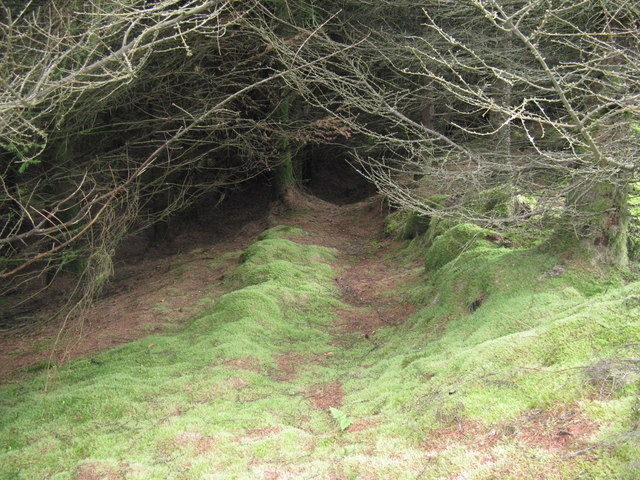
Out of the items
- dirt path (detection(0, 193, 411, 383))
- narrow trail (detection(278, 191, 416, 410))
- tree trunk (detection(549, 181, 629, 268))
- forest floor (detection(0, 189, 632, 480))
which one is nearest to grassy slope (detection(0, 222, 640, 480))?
forest floor (detection(0, 189, 632, 480))

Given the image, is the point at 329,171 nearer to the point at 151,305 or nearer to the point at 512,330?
the point at 151,305

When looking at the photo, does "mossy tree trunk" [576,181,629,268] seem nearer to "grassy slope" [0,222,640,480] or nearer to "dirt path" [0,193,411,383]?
"grassy slope" [0,222,640,480]

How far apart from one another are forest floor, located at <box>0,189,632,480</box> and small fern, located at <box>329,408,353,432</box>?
2 cm

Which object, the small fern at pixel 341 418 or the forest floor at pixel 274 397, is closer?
the forest floor at pixel 274 397

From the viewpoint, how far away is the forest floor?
375 cm

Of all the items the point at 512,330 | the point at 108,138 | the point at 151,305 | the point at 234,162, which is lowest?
the point at 151,305

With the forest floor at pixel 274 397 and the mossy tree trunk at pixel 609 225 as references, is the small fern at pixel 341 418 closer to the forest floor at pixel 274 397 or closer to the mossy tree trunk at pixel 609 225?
the forest floor at pixel 274 397

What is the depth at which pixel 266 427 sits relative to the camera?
16.3 ft

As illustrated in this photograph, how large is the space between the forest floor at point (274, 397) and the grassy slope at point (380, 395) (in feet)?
0.07

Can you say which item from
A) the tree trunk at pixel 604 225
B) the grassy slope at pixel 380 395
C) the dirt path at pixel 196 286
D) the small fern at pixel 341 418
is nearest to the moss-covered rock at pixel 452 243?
the grassy slope at pixel 380 395

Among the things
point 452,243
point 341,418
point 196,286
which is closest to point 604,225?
point 452,243

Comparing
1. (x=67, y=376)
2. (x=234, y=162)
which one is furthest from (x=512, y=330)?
(x=234, y=162)

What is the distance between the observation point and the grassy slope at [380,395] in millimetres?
3658

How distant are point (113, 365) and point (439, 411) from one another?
4.61 metres
